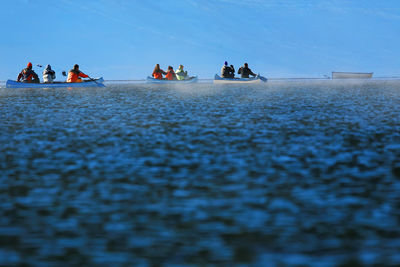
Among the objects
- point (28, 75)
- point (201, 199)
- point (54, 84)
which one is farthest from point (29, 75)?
point (201, 199)

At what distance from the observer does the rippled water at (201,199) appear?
413cm

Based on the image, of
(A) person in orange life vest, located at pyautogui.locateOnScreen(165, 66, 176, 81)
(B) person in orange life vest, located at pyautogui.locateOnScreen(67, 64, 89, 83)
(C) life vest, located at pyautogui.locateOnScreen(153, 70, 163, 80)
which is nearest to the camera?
(B) person in orange life vest, located at pyautogui.locateOnScreen(67, 64, 89, 83)

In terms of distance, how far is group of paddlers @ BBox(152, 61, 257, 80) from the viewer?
5367cm

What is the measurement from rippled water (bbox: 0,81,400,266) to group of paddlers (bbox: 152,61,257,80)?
141 ft

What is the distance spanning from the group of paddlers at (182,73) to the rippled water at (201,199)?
43005 mm

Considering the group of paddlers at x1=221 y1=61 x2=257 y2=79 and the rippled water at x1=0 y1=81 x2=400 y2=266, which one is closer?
the rippled water at x1=0 y1=81 x2=400 y2=266

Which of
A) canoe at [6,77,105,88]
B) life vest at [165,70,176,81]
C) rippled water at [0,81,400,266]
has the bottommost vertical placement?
rippled water at [0,81,400,266]

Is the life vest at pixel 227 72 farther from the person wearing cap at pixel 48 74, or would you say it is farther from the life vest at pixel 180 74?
the person wearing cap at pixel 48 74

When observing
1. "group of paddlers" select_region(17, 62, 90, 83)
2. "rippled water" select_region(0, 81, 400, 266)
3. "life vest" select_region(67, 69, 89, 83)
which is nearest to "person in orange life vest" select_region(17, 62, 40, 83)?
"group of paddlers" select_region(17, 62, 90, 83)

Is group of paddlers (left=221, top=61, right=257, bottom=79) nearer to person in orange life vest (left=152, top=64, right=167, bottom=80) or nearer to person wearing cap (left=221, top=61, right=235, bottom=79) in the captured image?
person wearing cap (left=221, top=61, right=235, bottom=79)

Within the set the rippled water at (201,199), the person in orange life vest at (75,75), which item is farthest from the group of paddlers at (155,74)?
the rippled water at (201,199)

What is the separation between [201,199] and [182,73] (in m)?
51.2

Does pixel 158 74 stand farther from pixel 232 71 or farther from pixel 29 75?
pixel 29 75

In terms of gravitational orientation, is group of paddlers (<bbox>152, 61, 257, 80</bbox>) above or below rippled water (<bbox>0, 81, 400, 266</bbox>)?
above
